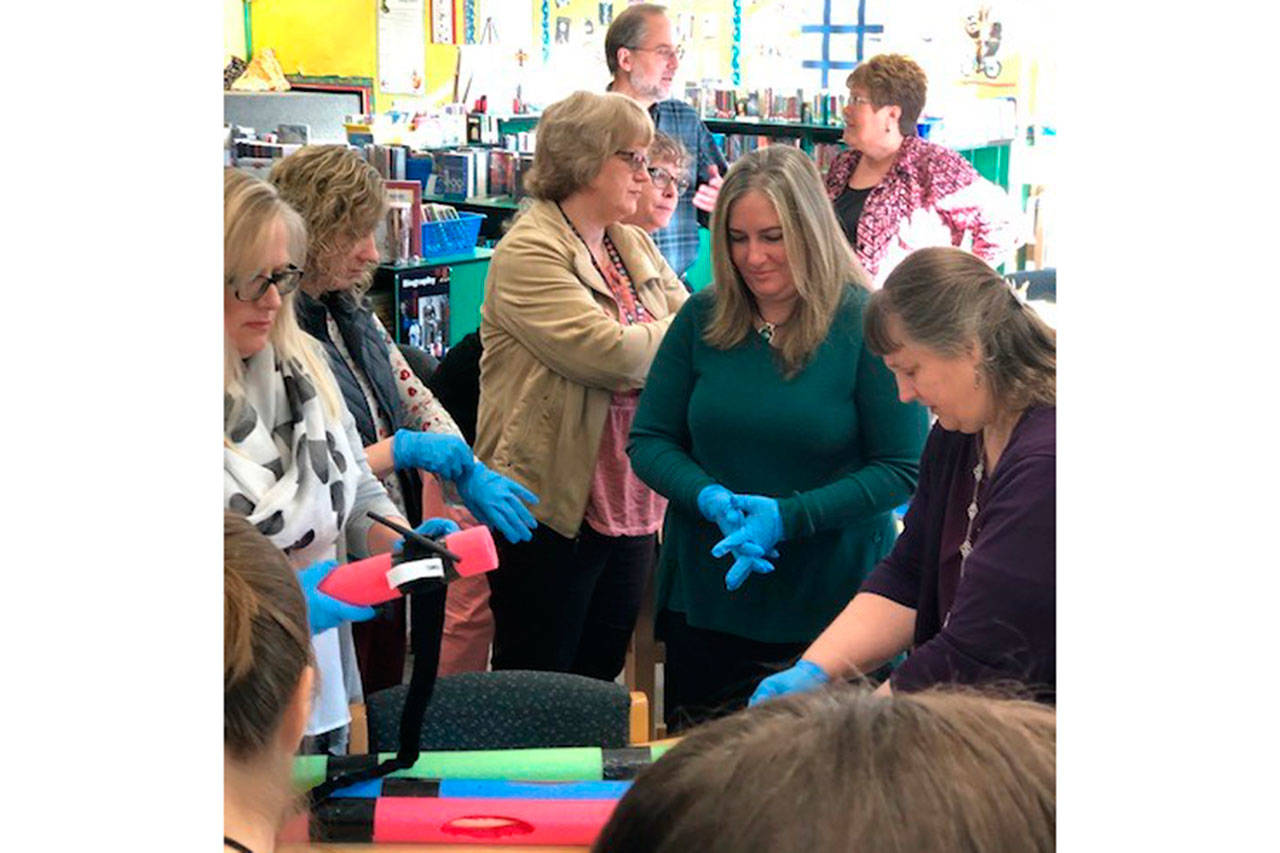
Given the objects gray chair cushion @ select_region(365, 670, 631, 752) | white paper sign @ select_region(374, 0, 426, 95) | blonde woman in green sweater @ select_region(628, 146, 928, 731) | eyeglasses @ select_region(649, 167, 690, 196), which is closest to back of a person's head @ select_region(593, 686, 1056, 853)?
gray chair cushion @ select_region(365, 670, 631, 752)

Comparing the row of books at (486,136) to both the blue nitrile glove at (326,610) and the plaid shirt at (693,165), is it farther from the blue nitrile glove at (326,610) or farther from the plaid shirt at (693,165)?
the blue nitrile glove at (326,610)

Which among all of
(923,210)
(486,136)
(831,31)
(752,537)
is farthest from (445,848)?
(831,31)

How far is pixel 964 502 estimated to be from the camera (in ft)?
5.19

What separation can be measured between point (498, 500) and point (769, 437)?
42 centimetres

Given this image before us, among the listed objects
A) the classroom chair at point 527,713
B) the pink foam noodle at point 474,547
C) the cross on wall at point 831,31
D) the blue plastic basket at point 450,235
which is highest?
the cross on wall at point 831,31

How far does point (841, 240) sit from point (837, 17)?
19.9 feet

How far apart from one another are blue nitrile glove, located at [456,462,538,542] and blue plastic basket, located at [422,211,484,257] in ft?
7.27

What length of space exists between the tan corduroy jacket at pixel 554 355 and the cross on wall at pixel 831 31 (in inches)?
215

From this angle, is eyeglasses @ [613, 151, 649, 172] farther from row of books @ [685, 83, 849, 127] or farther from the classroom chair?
row of books @ [685, 83, 849, 127]

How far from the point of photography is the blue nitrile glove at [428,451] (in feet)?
6.74

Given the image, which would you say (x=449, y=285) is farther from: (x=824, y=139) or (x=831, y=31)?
(x=831, y=31)

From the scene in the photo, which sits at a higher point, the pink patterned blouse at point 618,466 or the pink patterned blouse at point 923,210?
the pink patterned blouse at point 923,210

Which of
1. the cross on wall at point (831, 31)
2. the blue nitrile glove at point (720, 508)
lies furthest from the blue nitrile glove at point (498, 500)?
the cross on wall at point (831, 31)

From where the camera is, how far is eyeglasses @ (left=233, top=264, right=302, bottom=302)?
1516mm
